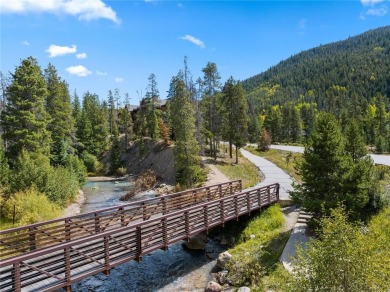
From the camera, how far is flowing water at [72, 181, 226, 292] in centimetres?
1684

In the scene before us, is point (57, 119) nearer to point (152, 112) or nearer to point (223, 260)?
point (152, 112)

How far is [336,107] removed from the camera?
374 ft

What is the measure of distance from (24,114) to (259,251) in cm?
2890

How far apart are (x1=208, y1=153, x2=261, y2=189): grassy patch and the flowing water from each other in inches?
833

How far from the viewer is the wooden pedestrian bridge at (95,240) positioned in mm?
12039

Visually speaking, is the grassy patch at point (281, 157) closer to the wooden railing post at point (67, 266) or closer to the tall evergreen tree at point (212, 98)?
the tall evergreen tree at point (212, 98)

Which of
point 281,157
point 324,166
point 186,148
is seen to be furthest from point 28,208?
point 281,157

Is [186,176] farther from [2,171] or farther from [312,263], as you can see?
[312,263]

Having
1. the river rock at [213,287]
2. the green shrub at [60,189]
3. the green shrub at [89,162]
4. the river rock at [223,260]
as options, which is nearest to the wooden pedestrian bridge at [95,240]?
the river rock at [223,260]

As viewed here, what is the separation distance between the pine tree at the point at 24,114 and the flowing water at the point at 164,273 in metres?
22.1

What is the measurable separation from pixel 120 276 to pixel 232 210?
786 centimetres

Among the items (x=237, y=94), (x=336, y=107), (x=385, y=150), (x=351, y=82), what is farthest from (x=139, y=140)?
(x=351, y=82)

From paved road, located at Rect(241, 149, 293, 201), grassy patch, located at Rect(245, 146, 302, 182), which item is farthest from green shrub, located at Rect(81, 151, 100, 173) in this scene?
grassy patch, located at Rect(245, 146, 302, 182)

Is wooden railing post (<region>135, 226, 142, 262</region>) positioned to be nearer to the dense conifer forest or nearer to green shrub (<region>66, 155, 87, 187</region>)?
the dense conifer forest
